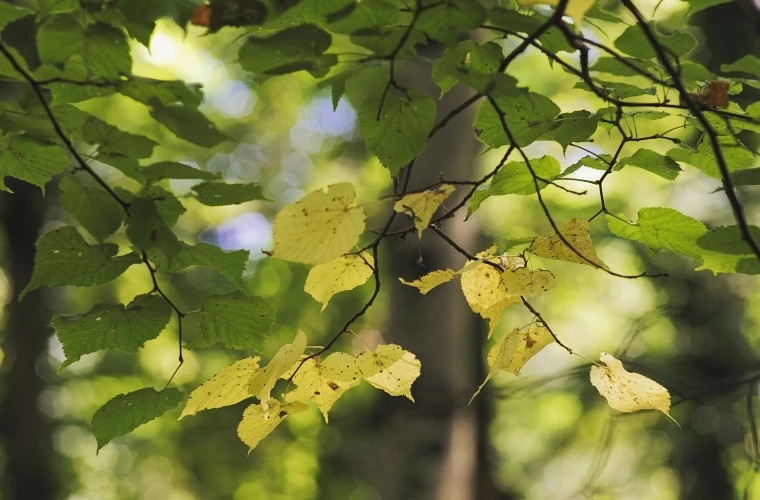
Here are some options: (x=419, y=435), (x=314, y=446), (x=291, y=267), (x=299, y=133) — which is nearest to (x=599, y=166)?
(x=419, y=435)

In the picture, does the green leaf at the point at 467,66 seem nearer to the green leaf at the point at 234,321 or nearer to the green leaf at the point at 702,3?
the green leaf at the point at 702,3

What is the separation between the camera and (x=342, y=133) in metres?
5.75

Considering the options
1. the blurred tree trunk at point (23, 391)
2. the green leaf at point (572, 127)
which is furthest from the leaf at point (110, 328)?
the blurred tree trunk at point (23, 391)

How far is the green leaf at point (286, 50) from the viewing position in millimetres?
440

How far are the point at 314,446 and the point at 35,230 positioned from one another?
8.51 feet

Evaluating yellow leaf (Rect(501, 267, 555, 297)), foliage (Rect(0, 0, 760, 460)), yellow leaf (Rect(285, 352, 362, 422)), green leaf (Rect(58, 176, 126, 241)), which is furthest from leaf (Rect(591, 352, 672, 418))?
green leaf (Rect(58, 176, 126, 241))

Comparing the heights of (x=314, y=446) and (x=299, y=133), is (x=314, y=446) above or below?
below

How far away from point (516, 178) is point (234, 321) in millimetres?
285

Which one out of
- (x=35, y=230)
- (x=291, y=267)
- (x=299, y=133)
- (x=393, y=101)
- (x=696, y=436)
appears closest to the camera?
(x=393, y=101)

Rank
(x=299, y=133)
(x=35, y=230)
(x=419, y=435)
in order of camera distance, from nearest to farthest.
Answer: (x=419, y=435) < (x=35, y=230) < (x=299, y=133)

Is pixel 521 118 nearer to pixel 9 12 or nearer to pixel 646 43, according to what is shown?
pixel 646 43

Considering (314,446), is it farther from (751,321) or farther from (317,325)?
(751,321)

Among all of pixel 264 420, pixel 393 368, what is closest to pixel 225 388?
pixel 264 420

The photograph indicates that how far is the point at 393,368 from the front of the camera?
64 centimetres
